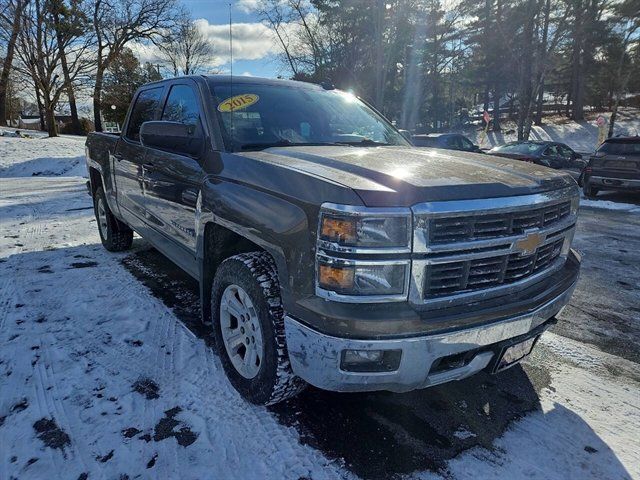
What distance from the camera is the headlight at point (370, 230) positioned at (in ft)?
6.20

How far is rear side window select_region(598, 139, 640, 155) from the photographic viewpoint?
1081 cm

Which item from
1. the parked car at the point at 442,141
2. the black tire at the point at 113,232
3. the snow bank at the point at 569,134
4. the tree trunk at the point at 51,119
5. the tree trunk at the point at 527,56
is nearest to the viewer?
the black tire at the point at 113,232

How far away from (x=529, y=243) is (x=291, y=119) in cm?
187

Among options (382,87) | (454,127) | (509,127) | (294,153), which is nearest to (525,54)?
(382,87)

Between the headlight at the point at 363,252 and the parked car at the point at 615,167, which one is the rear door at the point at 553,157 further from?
the headlight at the point at 363,252

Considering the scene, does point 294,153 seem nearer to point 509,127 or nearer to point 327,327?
point 327,327

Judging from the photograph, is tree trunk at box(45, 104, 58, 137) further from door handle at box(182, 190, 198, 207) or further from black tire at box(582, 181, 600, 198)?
door handle at box(182, 190, 198, 207)

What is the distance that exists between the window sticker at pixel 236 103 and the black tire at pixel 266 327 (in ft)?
3.59

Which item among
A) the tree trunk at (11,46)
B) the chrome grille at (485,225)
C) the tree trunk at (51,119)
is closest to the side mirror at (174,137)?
the chrome grille at (485,225)

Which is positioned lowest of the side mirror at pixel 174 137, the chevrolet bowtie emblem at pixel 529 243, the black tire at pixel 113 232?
the black tire at pixel 113 232

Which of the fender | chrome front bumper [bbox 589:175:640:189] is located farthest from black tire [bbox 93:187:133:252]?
chrome front bumper [bbox 589:175:640:189]

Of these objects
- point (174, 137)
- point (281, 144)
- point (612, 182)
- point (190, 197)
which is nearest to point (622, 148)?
point (612, 182)

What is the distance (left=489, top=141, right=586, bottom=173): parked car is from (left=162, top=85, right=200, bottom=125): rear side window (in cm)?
1129

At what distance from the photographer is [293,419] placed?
Answer: 2.50 metres
